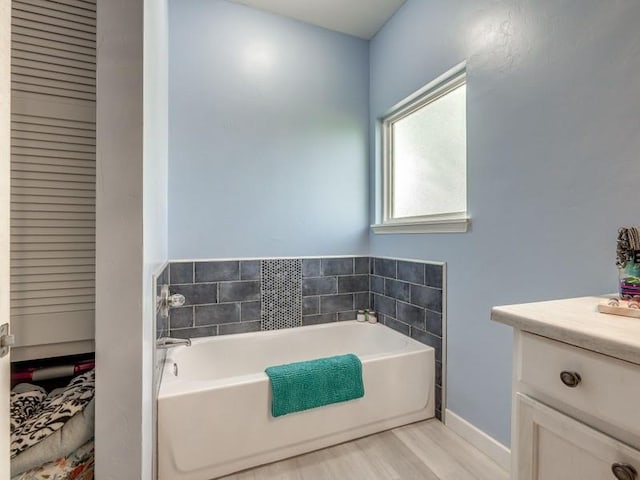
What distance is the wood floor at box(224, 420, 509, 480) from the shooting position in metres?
1.50

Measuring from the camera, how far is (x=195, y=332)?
218 centimetres

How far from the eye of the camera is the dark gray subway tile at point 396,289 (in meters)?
2.23

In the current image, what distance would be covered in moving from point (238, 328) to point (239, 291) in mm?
278

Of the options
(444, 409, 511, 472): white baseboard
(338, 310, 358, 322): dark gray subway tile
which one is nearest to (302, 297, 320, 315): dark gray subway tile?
(338, 310, 358, 322): dark gray subway tile

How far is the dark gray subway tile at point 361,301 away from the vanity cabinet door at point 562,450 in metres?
1.85

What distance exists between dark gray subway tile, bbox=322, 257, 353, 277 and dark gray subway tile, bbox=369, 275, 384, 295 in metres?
0.20

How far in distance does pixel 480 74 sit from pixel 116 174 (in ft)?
5.83

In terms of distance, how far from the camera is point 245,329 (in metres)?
2.31

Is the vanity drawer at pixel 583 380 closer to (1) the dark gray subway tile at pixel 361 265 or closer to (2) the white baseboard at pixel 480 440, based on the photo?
(2) the white baseboard at pixel 480 440

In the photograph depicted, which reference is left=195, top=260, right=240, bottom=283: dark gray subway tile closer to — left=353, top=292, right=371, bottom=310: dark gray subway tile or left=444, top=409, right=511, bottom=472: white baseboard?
left=353, top=292, right=371, bottom=310: dark gray subway tile

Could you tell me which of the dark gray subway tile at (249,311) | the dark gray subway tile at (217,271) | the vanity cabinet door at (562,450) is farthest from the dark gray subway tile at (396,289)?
the vanity cabinet door at (562,450)

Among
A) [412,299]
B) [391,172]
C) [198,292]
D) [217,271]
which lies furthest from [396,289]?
[198,292]

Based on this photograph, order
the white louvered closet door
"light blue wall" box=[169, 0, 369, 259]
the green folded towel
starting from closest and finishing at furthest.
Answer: the white louvered closet door → the green folded towel → "light blue wall" box=[169, 0, 369, 259]

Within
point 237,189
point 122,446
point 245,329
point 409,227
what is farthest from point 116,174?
point 409,227
